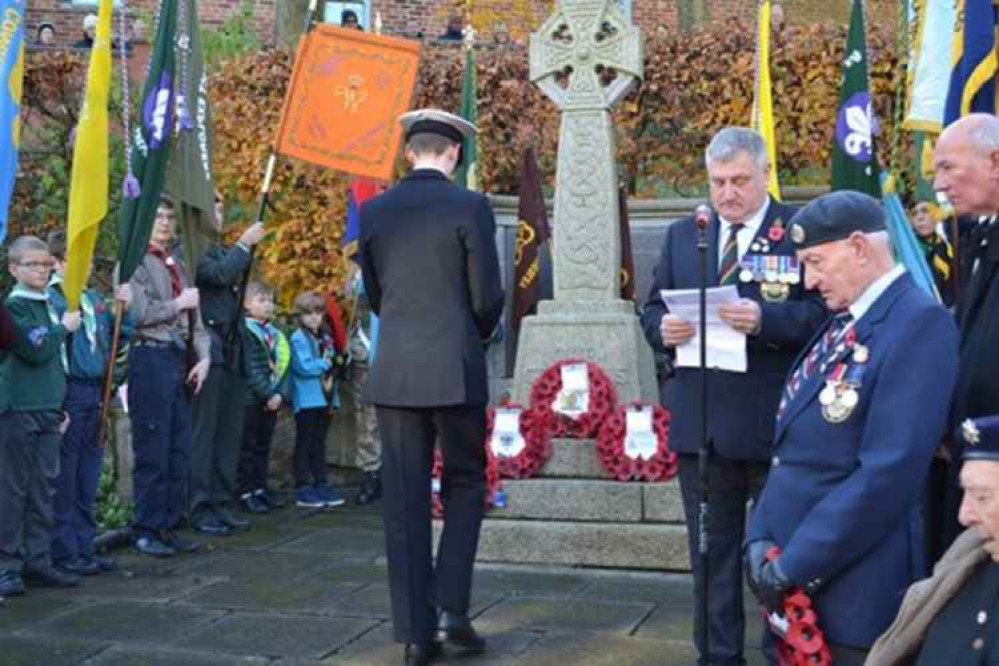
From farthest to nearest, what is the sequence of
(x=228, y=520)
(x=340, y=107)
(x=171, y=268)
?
(x=228, y=520) → (x=340, y=107) → (x=171, y=268)

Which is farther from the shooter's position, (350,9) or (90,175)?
(350,9)

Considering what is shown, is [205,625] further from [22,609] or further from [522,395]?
[522,395]

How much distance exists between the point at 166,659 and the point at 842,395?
3137 mm

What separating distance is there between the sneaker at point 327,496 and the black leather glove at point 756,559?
253 inches

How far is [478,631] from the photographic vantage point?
531 centimetres

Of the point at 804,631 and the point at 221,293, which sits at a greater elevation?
the point at 221,293

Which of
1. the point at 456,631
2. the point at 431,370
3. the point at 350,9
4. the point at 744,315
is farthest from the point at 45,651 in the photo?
the point at 350,9

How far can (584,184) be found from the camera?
7863mm

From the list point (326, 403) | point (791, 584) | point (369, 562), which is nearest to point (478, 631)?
point (369, 562)

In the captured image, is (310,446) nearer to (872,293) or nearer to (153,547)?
(153,547)

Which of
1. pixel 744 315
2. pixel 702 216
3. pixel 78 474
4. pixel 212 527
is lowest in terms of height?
pixel 212 527

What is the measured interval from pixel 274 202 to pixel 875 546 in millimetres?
9713

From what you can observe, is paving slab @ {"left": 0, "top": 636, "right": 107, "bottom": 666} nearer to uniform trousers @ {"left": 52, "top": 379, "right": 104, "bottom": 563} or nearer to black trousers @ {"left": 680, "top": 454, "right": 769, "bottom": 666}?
uniform trousers @ {"left": 52, "top": 379, "right": 104, "bottom": 563}

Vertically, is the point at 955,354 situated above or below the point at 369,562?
above
